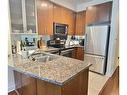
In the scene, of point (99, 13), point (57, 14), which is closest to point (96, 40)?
point (99, 13)

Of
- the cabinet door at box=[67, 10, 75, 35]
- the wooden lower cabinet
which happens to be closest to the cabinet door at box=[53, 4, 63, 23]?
the cabinet door at box=[67, 10, 75, 35]

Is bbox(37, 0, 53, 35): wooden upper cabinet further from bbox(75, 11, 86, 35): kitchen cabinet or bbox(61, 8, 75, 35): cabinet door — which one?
bbox(75, 11, 86, 35): kitchen cabinet

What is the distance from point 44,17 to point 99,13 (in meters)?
1.73

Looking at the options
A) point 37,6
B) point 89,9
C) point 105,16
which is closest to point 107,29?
point 105,16

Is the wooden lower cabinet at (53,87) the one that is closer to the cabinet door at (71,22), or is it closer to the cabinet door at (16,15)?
the cabinet door at (16,15)

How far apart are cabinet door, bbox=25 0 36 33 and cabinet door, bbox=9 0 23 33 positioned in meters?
0.18

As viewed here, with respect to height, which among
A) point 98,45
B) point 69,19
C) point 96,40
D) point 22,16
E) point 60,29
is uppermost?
point 69,19

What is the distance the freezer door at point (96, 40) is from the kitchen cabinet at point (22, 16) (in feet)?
5.91

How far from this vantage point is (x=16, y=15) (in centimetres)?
246

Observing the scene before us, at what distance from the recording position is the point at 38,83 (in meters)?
1.31

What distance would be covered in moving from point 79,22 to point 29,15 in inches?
89.2

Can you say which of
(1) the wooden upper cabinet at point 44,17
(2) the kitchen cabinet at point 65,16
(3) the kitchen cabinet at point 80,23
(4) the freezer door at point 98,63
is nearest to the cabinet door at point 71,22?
(2) the kitchen cabinet at point 65,16

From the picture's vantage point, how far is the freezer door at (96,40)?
10.3 ft

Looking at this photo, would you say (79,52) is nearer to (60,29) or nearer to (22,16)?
(60,29)
